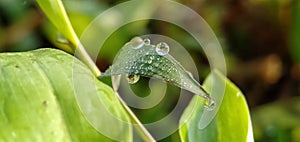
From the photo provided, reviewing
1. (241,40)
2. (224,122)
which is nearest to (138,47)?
(224,122)

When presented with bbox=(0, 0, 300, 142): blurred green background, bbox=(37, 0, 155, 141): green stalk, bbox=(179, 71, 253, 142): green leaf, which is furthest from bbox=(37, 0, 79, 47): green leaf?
bbox=(0, 0, 300, 142): blurred green background

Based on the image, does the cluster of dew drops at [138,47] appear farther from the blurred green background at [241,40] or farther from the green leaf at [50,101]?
the blurred green background at [241,40]

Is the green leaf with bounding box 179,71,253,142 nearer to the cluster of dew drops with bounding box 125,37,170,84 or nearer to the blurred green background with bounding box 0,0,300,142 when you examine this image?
the cluster of dew drops with bounding box 125,37,170,84

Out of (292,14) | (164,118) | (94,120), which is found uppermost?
(292,14)

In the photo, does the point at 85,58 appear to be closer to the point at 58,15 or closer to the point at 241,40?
the point at 58,15

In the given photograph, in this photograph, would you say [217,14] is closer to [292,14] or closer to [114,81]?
[292,14]

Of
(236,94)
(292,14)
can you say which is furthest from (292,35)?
(236,94)
